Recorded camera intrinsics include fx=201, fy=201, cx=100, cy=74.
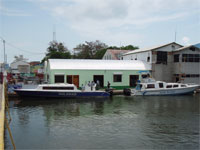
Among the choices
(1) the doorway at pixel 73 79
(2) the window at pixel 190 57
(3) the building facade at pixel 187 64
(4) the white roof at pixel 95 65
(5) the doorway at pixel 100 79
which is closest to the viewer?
(1) the doorway at pixel 73 79

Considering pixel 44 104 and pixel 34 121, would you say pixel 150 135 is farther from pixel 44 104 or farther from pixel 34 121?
pixel 44 104

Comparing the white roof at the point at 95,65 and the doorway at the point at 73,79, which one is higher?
the white roof at the point at 95,65

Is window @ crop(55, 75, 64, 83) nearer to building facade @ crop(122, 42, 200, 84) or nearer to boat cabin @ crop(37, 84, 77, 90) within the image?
boat cabin @ crop(37, 84, 77, 90)

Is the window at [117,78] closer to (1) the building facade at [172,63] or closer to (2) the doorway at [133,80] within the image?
(2) the doorway at [133,80]

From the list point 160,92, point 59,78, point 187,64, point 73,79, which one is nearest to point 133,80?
point 160,92

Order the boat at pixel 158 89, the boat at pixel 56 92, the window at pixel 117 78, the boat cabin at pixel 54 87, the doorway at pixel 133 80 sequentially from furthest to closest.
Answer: the doorway at pixel 133 80 → the window at pixel 117 78 → the boat at pixel 158 89 → the boat cabin at pixel 54 87 → the boat at pixel 56 92

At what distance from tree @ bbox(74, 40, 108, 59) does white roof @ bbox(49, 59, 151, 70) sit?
34.0 metres

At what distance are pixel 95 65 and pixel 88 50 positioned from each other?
126 feet

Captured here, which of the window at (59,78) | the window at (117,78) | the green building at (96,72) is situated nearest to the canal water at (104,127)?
the window at (59,78)

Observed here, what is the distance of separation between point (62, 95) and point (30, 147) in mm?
14054

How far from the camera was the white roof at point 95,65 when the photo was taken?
29.2 metres

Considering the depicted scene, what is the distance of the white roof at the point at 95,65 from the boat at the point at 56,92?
187 inches

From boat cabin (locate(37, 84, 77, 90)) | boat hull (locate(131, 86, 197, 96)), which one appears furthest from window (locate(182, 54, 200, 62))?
boat cabin (locate(37, 84, 77, 90))

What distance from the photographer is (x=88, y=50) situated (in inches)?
2702
